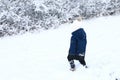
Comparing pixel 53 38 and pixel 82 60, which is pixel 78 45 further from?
pixel 53 38

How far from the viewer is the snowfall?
8445 millimetres

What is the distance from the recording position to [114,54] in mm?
9438

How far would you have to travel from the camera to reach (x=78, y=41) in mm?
8367

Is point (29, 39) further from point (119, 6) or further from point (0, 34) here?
point (119, 6)

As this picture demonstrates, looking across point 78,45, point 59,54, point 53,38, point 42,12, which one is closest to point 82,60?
point 78,45

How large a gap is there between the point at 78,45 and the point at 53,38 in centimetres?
382

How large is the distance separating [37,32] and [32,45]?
153cm

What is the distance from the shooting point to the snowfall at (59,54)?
8445 millimetres

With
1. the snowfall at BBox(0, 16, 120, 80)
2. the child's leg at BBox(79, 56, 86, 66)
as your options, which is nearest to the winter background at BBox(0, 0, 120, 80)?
the snowfall at BBox(0, 16, 120, 80)

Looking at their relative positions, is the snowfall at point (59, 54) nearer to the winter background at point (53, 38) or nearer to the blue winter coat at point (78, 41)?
the winter background at point (53, 38)

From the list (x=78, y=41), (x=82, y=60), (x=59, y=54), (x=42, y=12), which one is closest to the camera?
(x=78, y=41)

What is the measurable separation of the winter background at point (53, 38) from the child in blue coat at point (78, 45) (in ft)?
0.55

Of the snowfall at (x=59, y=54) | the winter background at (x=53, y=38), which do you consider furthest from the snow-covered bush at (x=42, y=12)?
the snowfall at (x=59, y=54)

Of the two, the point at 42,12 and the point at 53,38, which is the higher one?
the point at 42,12
